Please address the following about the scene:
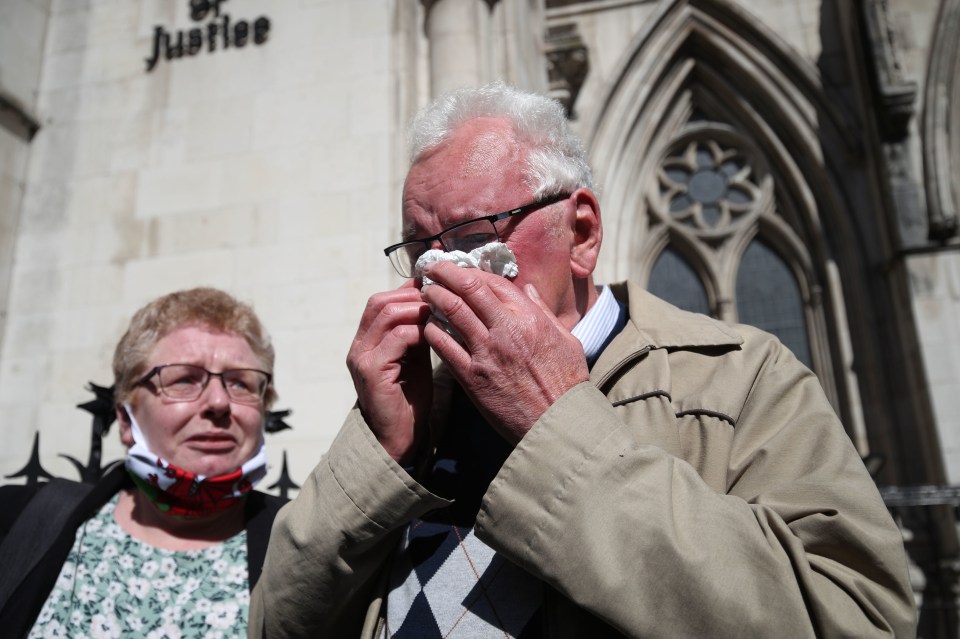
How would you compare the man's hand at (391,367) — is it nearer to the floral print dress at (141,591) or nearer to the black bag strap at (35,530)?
the floral print dress at (141,591)

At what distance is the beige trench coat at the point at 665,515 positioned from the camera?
82 cm

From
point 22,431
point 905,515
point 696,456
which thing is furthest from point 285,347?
point 905,515

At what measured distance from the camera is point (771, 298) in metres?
7.12

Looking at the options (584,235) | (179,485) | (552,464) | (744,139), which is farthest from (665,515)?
(744,139)

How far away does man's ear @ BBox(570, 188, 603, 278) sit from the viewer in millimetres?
1275

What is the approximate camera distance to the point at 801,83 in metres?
6.86

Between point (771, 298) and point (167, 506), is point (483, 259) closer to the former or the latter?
point (167, 506)

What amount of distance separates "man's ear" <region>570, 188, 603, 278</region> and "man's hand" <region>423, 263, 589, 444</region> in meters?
0.31

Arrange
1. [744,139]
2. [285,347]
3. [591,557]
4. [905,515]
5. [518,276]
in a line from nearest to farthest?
[591,557]
[518,276]
[285,347]
[905,515]
[744,139]

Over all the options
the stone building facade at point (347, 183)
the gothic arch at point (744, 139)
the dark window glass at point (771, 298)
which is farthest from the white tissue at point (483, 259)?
the dark window glass at point (771, 298)

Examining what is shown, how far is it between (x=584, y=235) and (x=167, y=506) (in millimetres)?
1329

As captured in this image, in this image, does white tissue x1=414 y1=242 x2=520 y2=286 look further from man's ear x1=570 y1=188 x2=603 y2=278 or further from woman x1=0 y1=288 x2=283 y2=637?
woman x1=0 y1=288 x2=283 y2=637

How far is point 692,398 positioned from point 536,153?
1.64ft

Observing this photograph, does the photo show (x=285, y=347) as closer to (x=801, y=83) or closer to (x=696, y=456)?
(x=696, y=456)
